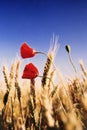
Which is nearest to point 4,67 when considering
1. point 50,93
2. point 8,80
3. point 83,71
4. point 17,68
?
point 17,68

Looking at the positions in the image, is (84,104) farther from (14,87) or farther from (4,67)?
(4,67)

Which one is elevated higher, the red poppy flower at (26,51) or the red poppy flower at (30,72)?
the red poppy flower at (26,51)

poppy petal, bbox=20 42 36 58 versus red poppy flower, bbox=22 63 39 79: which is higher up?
poppy petal, bbox=20 42 36 58

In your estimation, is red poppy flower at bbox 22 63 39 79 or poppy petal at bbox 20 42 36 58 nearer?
red poppy flower at bbox 22 63 39 79

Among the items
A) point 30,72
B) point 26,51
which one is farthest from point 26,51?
point 30,72

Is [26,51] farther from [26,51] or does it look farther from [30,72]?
[30,72]

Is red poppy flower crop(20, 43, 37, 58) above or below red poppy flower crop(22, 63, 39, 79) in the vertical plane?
above
